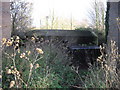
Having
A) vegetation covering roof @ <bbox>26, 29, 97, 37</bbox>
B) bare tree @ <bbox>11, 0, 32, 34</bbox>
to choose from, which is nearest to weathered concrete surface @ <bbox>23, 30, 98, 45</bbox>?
vegetation covering roof @ <bbox>26, 29, 97, 37</bbox>

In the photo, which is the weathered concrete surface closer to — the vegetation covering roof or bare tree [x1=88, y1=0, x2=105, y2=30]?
the vegetation covering roof

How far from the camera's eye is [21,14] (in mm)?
4848

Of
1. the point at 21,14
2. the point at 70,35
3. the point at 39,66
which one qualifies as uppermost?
the point at 21,14

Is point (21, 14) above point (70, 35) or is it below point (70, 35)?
above

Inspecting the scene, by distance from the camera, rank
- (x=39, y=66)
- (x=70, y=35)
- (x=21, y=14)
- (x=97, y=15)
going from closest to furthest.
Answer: (x=39, y=66) < (x=21, y=14) < (x=70, y=35) < (x=97, y=15)

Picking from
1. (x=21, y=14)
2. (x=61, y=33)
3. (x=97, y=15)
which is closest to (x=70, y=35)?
(x=61, y=33)

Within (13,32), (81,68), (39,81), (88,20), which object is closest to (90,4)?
(88,20)

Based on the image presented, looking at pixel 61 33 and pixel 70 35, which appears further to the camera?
pixel 70 35

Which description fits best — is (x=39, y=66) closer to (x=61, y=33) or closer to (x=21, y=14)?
(x=61, y=33)

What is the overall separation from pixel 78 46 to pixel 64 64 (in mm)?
1375

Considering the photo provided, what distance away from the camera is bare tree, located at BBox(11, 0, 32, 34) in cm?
472

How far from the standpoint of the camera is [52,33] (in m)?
4.86

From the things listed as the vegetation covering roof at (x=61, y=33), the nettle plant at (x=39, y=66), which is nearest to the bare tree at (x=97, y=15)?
the vegetation covering roof at (x=61, y=33)

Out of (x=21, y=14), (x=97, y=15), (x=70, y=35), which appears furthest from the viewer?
(x=97, y=15)
